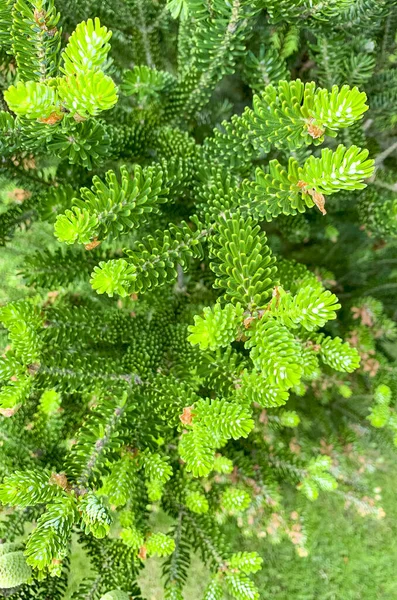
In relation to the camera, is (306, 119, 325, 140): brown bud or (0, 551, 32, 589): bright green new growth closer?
(306, 119, 325, 140): brown bud

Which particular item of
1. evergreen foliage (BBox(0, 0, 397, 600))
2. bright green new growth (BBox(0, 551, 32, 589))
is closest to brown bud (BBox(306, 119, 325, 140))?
evergreen foliage (BBox(0, 0, 397, 600))

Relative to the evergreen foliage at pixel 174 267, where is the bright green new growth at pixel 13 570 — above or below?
below

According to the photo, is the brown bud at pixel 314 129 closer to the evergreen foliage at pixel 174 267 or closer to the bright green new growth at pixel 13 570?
the evergreen foliage at pixel 174 267

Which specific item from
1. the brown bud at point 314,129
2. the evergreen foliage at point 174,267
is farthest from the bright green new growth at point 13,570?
the brown bud at point 314,129

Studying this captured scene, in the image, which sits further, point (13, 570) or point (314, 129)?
point (13, 570)

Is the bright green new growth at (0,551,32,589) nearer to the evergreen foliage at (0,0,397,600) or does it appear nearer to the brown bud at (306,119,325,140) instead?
the evergreen foliage at (0,0,397,600)

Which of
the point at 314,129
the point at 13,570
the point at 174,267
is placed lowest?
the point at 13,570

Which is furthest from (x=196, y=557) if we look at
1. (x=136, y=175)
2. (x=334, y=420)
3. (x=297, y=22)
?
(x=297, y=22)

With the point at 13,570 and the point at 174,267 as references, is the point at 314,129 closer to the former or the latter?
the point at 174,267

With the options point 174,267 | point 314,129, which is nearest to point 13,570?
point 174,267

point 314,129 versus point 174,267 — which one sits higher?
point 314,129
